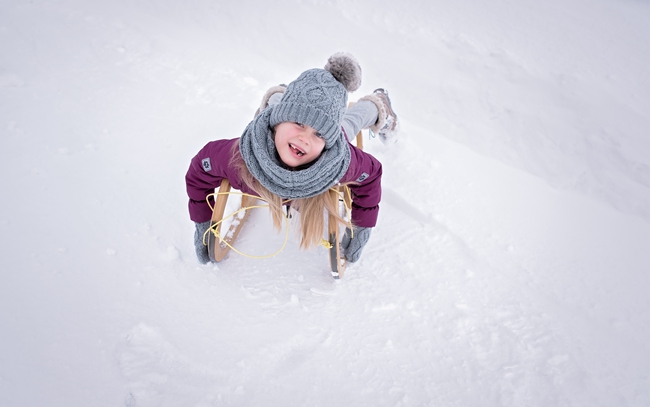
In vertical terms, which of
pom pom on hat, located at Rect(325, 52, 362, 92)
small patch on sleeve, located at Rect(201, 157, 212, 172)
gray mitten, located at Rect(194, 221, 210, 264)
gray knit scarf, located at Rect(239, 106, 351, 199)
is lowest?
gray mitten, located at Rect(194, 221, 210, 264)

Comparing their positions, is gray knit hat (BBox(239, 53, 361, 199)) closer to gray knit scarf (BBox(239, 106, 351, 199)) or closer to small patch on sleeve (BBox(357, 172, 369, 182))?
gray knit scarf (BBox(239, 106, 351, 199))

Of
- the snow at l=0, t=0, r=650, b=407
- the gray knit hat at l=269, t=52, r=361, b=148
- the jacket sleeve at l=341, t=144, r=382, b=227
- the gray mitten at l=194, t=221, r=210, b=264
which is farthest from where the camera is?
the gray mitten at l=194, t=221, r=210, b=264

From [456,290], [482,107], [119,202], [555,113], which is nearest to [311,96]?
[456,290]

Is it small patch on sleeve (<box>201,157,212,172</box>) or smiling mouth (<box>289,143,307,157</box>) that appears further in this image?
small patch on sleeve (<box>201,157,212,172</box>)

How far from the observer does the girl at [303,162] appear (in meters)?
1.03

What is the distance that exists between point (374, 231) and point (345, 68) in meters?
0.70

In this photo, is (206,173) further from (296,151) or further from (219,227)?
(296,151)

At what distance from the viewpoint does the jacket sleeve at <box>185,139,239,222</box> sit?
1201 mm

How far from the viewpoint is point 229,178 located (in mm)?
1246

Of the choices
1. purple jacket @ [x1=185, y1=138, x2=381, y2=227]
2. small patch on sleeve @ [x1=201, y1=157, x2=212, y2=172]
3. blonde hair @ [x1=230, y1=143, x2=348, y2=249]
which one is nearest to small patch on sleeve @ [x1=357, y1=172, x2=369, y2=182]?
purple jacket @ [x1=185, y1=138, x2=381, y2=227]

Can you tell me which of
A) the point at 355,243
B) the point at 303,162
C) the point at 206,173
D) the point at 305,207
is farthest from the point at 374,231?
the point at 206,173

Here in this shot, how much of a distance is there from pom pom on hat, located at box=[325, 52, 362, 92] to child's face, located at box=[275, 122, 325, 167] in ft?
1.54

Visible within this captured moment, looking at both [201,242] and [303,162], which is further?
[201,242]

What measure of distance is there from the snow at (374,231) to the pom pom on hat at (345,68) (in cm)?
56
